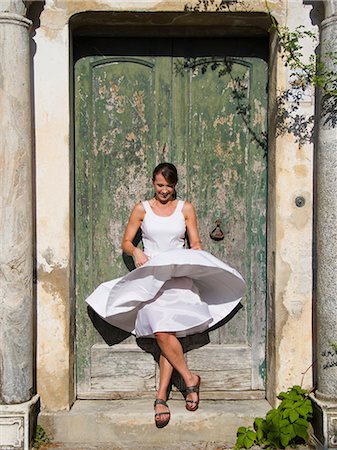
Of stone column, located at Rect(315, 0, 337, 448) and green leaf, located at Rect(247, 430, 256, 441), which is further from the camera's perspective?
green leaf, located at Rect(247, 430, 256, 441)

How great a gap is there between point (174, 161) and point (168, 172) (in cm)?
31

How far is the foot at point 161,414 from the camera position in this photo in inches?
196

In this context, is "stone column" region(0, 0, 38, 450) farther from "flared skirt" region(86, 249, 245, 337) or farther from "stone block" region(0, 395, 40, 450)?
"flared skirt" region(86, 249, 245, 337)

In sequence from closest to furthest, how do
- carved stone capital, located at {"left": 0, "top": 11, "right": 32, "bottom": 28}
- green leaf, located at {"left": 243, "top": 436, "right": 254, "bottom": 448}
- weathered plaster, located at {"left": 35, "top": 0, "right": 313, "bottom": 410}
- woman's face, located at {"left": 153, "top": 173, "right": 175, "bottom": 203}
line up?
carved stone capital, located at {"left": 0, "top": 11, "right": 32, "bottom": 28}, green leaf, located at {"left": 243, "top": 436, "right": 254, "bottom": 448}, weathered plaster, located at {"left": 35, "top": 0, "right": 313, "bottom": 410}, woman's face, located at {"left": 153, "top": 173, "right": 175, "bottom": 203}

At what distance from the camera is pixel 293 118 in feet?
16.5

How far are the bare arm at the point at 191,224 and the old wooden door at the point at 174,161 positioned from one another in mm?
216

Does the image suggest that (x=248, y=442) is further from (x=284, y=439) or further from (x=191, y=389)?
(x=191, y=389)

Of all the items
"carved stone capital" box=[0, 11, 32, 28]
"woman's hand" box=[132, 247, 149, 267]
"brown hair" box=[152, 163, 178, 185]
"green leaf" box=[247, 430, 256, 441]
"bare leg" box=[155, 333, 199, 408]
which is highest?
"carved stone capital" box=[0, 11, 32, 28]

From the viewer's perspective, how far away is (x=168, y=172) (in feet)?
16.5

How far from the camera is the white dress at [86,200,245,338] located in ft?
16.3

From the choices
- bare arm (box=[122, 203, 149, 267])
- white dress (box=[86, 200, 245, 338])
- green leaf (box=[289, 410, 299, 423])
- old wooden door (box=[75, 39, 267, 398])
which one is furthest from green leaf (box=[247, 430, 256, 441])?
bare arm (box=[122, 203, 149, 267])

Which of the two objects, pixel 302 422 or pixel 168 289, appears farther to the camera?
pixel 168 289

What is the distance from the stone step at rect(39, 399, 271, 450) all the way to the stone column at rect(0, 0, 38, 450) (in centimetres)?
29

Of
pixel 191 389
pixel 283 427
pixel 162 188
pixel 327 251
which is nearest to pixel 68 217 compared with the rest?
pixel 162 188
